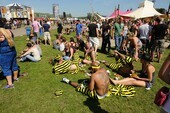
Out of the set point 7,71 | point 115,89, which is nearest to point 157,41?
point 115,89

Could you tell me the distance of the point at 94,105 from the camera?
15.2 feet

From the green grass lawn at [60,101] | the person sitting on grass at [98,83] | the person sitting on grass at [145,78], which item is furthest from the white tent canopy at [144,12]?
the person sitting on grass at [98,83]

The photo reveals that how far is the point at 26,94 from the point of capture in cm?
527

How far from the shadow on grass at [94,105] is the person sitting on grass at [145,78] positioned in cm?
113

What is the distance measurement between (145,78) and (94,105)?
2070 millimetres

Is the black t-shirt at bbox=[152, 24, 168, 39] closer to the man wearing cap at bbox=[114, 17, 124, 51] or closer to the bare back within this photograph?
the man wearing cap at bbox=[114, 17, 124, 51]

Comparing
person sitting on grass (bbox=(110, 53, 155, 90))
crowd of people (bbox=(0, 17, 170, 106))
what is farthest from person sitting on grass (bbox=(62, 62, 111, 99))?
person sitting on grass (bbox=(110, 53, 155, 90))

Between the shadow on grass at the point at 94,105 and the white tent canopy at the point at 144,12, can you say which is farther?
the white tent canopy at the point at 144,12

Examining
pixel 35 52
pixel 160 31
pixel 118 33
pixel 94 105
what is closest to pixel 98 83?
pixel 94 105

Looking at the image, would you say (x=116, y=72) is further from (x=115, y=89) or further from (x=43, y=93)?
(x=43, y=93)

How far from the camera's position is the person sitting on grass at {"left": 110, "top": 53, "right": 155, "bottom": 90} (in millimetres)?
5414

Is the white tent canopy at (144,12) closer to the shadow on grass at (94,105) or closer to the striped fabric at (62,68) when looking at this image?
the striped fabric at (62,68)

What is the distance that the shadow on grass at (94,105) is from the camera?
4.43 m

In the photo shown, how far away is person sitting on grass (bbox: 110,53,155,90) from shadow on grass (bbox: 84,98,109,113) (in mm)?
1128
